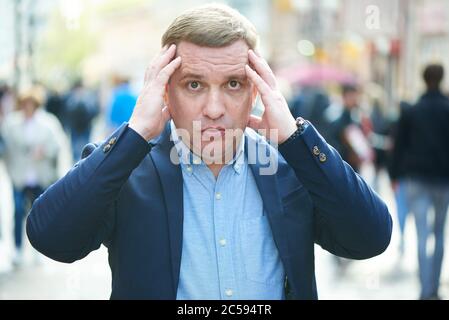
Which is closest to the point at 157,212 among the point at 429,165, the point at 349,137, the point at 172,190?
the point at 172,190

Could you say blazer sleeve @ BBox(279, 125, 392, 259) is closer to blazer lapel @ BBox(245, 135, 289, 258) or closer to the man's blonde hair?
blazer lapel @ BBox(245, 135, 289, 258)

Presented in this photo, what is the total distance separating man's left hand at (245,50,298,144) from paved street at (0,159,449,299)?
17.1 feet

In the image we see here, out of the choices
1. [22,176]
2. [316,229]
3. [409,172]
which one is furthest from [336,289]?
[316,229]

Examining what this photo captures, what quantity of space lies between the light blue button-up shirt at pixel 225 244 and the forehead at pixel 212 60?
0.28 meters

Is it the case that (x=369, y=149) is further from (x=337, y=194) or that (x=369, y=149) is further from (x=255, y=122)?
(x=337, y=194)

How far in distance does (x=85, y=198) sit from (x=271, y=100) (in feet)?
2.00

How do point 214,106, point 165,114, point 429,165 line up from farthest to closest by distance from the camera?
point 429,165 < point 165,114 < point 214,106

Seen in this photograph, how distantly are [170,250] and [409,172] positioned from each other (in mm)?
6242

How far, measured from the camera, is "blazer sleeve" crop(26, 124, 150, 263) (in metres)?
2.45

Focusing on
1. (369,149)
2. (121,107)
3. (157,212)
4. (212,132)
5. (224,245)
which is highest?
(121,107)

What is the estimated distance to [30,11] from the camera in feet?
40.2

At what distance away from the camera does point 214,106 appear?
255cm

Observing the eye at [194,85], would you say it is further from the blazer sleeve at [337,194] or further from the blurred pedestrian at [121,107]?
the blurred pedestrian at [121,107]

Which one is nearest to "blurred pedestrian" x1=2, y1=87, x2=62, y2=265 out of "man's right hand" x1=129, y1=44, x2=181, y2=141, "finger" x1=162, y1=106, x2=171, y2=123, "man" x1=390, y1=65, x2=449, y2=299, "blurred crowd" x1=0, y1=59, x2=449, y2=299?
"blurred crowd" x1=0, y1=59, x2=449, y2=299
